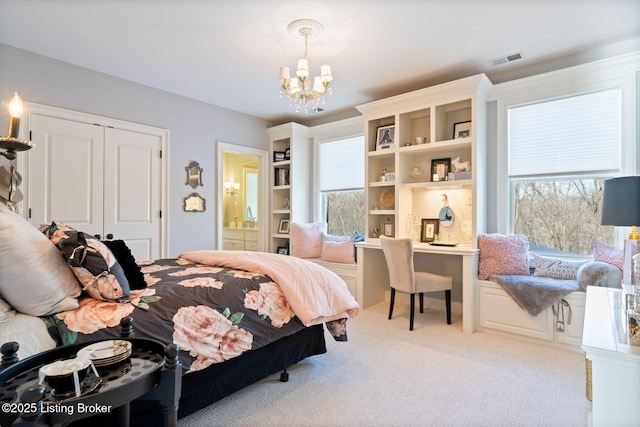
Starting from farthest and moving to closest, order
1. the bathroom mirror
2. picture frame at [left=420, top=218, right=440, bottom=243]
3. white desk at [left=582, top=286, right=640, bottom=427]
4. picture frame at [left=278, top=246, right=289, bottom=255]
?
picture frame at [left=278, top=246, right=289, bottom=255] → the bathroom mirror → picture frame at [left=420, top=218, right=440, bottom=243] → white desk at [left=582, top=286, right=640, bottom=427]

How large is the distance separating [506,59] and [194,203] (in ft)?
12.9

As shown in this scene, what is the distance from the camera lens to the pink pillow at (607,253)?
2.77m

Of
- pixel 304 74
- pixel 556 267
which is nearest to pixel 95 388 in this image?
pixel 304 74

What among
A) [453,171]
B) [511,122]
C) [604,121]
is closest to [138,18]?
[453,171]

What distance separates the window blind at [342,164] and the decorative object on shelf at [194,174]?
181 cm

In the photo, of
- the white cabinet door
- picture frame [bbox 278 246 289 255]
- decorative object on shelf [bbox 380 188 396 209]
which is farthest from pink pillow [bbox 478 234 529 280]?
the white cabinet door

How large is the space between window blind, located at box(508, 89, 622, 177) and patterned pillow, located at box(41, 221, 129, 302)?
3.66 m

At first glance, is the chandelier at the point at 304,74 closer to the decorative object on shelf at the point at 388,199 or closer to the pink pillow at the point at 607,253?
the decorative object on shelf at the point at 388,199

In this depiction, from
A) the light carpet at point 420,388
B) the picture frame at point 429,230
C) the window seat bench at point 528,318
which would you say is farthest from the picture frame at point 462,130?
the light carpet at point 420,388

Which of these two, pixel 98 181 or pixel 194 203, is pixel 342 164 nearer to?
pixel 194 203

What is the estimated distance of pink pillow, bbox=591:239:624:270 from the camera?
2773 millimetres

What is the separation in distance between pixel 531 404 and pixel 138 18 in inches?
151

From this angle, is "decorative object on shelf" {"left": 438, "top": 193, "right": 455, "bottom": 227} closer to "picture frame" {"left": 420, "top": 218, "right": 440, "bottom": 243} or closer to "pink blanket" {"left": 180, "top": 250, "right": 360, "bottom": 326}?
"picture frame" {"left": 420, "top": 218, "right": 440, "bottom": 243}

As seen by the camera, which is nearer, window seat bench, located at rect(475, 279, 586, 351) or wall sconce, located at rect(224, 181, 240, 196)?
window seat bench, located at rect(475, 279, 586, 351)
